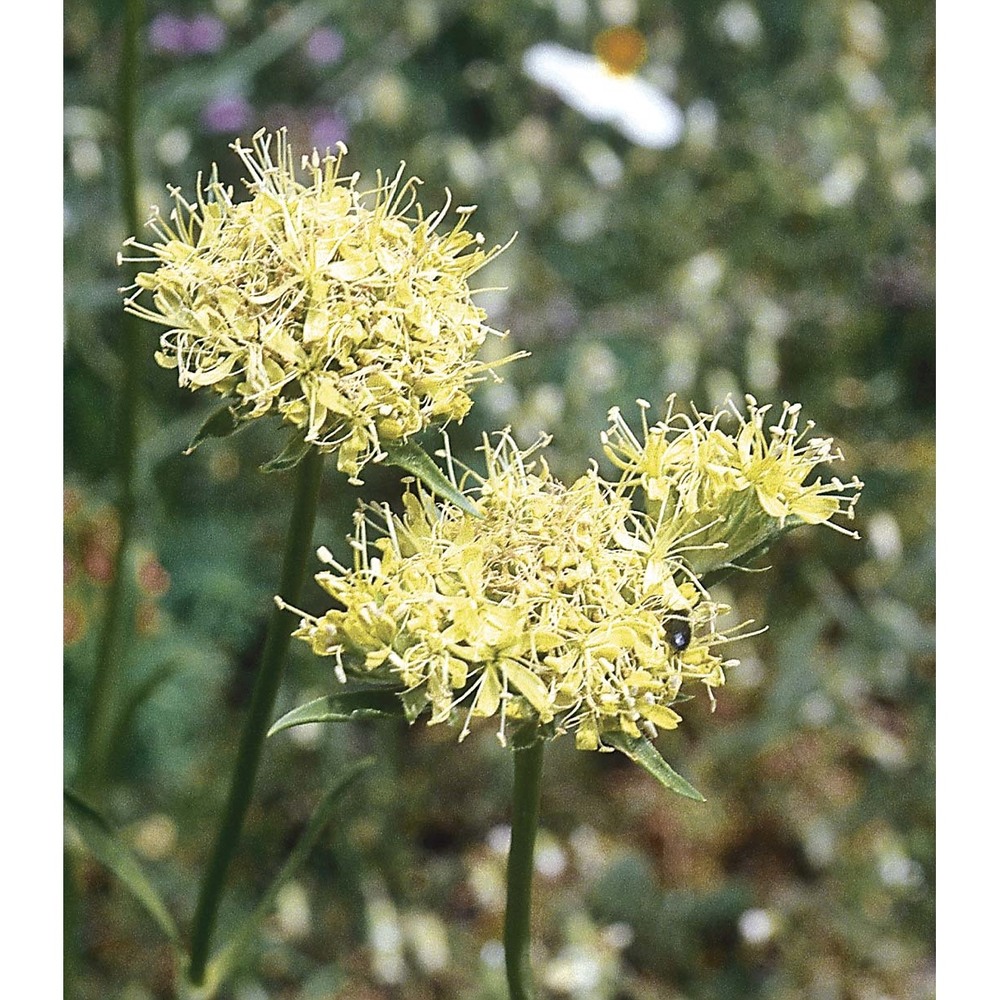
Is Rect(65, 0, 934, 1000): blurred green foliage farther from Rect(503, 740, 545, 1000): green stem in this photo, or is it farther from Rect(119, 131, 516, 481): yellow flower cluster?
Rect(503, 740, 545, 1000): green stem

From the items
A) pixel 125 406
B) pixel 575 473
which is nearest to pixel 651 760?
pixel 125 406

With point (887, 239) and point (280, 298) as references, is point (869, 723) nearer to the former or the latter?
point (887, 239)

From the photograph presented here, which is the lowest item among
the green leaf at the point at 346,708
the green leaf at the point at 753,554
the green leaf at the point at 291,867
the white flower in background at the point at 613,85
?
the green leaf at the point at 291,867

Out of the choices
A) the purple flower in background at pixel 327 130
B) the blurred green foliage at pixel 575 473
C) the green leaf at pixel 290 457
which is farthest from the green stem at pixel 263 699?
the purple flower in background at pixel 327 130

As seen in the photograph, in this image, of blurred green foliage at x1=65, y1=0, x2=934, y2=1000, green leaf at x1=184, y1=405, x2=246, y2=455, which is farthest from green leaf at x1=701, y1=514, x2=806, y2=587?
blurred green foliage at x1=65, y1=0, x2=934, y2=1000

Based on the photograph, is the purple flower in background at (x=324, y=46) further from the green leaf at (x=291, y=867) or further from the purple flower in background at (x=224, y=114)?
the green leaf at (x=291, y=867)
